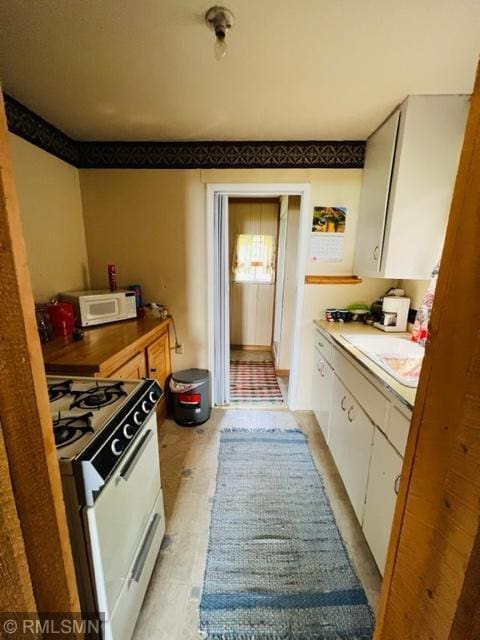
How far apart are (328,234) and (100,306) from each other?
1.97m

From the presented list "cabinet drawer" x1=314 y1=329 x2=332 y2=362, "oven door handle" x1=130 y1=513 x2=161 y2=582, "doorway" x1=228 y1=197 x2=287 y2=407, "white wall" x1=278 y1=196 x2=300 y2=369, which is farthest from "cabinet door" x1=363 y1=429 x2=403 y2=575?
"doorway" x1=228 y1=197 x2=287 y2=407

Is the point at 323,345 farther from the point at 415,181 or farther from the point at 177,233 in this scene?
the point at 177,233

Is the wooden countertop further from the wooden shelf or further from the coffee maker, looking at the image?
the coffee maker

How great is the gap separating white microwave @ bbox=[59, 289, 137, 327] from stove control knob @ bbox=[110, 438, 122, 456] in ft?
4.37

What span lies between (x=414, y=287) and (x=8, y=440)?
242 cm

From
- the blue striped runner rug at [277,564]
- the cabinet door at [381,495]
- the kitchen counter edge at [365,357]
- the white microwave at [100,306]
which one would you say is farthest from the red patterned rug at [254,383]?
the cabinet door at [381,495]

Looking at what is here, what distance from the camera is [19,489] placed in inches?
18.7

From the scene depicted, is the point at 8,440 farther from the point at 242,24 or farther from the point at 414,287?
the point at 414,287

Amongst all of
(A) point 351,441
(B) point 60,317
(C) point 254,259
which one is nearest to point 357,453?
(A) point 351,441

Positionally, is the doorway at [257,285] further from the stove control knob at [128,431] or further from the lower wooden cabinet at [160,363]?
the stove control knob at [128,431]

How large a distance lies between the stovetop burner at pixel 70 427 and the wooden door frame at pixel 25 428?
284mm

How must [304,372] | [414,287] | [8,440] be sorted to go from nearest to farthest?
[8,440] < [414,287] < [304,372]

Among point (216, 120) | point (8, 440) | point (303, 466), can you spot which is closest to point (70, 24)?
point (216, 120)

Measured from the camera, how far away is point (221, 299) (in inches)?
97.1
